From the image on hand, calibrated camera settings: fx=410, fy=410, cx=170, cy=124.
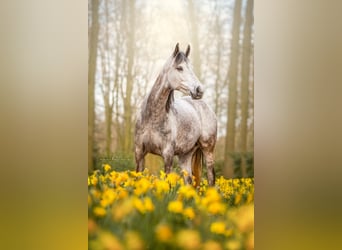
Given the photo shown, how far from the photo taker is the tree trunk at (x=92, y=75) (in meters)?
2.25

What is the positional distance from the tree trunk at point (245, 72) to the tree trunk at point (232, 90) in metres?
0.04

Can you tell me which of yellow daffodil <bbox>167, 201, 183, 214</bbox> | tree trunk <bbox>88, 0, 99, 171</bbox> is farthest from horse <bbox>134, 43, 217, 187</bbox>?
tree trunk <bbox>88, 0, 99, 171</bbox>

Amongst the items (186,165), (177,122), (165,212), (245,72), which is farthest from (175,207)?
(245,72)

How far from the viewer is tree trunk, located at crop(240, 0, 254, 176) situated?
7.56 ft

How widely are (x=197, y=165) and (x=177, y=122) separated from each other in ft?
0.89

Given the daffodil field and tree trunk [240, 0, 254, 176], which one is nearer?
the daffodil field

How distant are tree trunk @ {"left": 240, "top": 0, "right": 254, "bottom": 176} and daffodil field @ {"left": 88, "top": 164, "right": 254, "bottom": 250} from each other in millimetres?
213

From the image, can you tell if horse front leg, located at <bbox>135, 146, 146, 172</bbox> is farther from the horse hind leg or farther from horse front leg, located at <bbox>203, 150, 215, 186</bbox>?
horse front leg, located at <bbox>203, 150, 215, 186</bbox>

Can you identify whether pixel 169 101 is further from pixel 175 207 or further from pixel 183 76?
pixel 175 207

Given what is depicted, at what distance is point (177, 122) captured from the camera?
7.71 ft

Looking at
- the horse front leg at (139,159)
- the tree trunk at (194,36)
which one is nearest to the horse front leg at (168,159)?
the horse front leg at (139,159)
